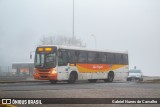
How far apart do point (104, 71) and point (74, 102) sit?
930 inches

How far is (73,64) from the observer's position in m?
33.8

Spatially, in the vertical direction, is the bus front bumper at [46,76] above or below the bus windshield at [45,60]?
below

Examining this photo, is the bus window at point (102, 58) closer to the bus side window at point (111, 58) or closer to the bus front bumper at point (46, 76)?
the bus side window at point (111, 58)

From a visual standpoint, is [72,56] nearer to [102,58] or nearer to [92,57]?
[92,57]

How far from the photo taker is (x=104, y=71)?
37.8 metres

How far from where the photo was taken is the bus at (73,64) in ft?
106

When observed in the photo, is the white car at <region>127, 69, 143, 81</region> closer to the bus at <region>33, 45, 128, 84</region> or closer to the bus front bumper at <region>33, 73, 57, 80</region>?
the bus at <region>33, 45, 128, 84</region>

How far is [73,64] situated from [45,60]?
7.94 feet

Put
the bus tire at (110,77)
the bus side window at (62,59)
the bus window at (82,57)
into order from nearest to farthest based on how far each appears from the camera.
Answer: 1. the bus side window at (62,59)
2. the bus window at (82,57)
3. the bus tire at (110,77)


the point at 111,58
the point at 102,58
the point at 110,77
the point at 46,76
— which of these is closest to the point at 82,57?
the point at 102,58

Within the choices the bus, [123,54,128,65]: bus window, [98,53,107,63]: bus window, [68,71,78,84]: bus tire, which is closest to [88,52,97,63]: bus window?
the bus

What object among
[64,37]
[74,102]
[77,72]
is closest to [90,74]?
[77,72]

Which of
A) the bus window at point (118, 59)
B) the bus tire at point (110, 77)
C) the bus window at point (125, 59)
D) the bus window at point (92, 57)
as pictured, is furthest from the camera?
the bus window at point (125, 59)

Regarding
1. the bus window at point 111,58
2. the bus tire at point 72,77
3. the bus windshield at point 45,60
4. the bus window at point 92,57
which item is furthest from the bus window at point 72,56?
the bus window at point 111,58
